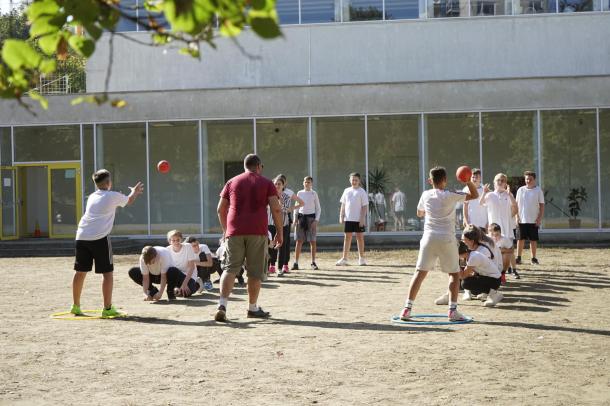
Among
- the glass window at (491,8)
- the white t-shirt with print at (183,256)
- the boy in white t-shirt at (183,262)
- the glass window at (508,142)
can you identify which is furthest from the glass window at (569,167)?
the white t-shirt with print at (183,256)

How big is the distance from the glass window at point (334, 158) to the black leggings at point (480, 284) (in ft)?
46.4

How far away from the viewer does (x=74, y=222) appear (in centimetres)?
2747

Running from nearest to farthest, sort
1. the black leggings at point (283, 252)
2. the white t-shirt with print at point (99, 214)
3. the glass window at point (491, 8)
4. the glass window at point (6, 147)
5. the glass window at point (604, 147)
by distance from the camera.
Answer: the white t-shirt with print at point (99, 214), the black leggings at point (283, 252), the glass window at point (604, 147), the glass window at point (491, 8), the glass window at point (6, 147)

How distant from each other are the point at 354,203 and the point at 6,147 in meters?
13.9

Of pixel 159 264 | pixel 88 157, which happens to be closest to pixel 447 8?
pixel 88 157


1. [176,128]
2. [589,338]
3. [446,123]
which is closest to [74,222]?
[176,128]

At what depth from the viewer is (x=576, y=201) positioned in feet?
83.5

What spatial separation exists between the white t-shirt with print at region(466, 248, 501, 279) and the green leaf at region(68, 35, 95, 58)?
28.9 feet

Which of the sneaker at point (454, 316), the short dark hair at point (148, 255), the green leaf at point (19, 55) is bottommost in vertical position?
the sneaker at point (454, 316)

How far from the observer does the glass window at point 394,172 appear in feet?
84.3

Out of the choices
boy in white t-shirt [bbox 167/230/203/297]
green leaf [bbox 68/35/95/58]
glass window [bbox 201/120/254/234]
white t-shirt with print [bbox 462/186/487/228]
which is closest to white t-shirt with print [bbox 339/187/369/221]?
white t-shirt with print [bbox 462/186/487/228]

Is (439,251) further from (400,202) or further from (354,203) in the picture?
(400,202)

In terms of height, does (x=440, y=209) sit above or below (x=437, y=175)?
below

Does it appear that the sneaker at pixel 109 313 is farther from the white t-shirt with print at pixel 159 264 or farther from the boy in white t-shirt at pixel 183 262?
the boy in white t-shirt at pixel 183 262
